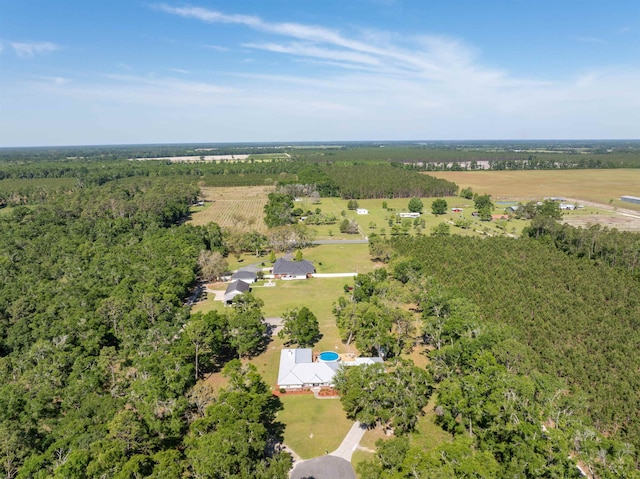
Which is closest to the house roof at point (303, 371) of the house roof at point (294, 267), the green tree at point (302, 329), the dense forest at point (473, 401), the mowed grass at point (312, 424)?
the mowed grass at point (312, 424)

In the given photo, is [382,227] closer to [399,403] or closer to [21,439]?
[399,403]

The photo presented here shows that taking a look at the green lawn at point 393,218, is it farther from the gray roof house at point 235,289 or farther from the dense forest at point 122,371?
the dense forest at point 122,371

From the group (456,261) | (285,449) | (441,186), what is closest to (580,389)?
(285,449)

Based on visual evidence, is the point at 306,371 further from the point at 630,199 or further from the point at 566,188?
the point at 566,188

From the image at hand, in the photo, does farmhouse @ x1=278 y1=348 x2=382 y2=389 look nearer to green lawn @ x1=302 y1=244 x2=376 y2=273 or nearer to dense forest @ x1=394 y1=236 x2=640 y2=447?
dense forest @ x1=394 y1=236 x2=640 y2=447

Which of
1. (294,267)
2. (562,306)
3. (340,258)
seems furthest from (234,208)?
(562,306)

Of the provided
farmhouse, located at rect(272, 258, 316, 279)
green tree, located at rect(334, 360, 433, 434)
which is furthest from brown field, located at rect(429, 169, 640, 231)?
green tree, located at rect(334, 360, 433, 434)

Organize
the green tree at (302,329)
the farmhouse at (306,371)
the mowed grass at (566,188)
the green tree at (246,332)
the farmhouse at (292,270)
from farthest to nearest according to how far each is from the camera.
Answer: the mowed grass at (566,188)
the farmhouse at (292,270)
the green tree at (302,329)
the green tree at (246,332)
the farmhouse at (306,371)
